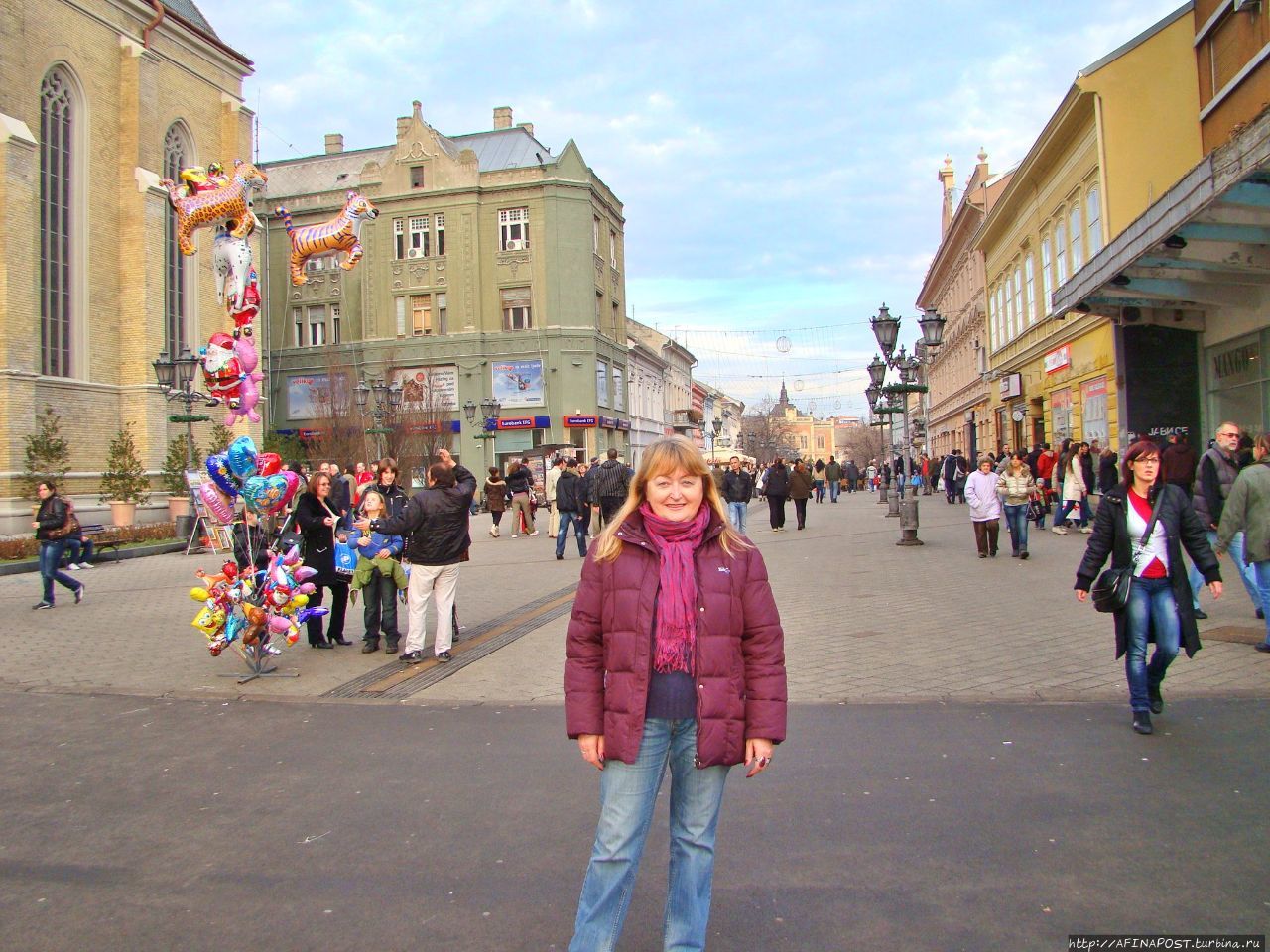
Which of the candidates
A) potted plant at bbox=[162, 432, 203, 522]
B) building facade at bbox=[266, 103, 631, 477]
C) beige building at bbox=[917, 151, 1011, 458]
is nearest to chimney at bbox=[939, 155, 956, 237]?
beige building at bbox=[917, 151, 1011, 458]

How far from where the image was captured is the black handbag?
19.0 ft

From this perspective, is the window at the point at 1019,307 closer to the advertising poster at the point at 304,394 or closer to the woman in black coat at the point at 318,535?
the woman in black coat at the point at 318,535

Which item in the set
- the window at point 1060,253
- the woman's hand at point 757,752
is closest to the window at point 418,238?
the window at point 1060,253

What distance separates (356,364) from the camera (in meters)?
48.3

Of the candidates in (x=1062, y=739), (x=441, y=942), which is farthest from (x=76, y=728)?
(x=1062, y=739)

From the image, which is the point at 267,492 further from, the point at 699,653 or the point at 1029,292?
the point at 1029,292

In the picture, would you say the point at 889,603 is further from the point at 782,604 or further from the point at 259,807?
the point at 259,807

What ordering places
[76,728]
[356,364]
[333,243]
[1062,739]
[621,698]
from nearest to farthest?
[621,698]
[1062,739]
[76,728]
[333,243]
[356,364]

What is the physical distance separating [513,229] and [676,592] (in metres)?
46.9

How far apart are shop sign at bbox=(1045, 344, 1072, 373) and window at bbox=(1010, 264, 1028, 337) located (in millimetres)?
4097

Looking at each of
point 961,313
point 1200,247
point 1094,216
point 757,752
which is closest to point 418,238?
point 961,313

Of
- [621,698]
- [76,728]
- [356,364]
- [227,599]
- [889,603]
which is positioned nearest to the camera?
[621,698]

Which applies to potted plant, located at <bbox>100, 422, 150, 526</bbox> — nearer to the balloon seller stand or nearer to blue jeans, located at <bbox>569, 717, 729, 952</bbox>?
the balloon seller stand

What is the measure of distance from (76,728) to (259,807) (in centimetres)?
253
